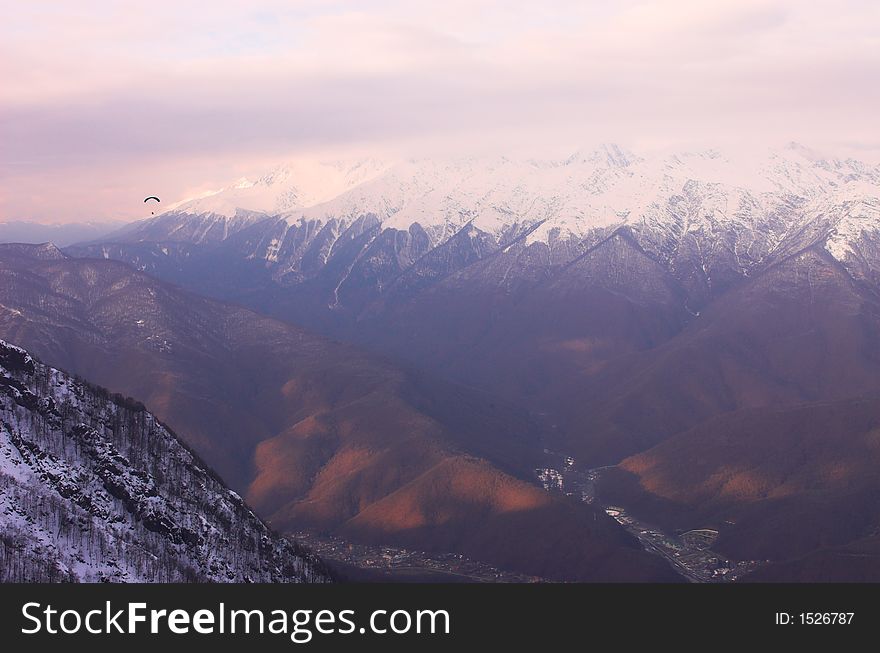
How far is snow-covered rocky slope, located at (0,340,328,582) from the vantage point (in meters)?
98.9

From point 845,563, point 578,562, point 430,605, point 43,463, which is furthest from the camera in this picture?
point 578,562

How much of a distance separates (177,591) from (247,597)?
409 cm

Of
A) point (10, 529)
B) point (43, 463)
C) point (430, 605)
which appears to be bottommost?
point (430, 605)

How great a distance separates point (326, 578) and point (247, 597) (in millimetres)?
66378

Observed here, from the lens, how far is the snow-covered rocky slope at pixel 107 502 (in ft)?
325

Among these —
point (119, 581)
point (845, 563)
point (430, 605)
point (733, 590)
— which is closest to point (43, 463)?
point (119, 581)

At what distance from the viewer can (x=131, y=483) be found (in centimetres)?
11569

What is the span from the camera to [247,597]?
62.2 metres

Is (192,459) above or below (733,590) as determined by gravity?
above

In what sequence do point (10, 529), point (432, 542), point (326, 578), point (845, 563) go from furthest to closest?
point (432, 542) < point (845, 563) < point (326, 578) < point (10, 529)

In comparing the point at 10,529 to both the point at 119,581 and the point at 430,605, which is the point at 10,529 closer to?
the point at 119,581

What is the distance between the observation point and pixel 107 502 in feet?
365

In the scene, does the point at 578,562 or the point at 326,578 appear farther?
the point at 578,562

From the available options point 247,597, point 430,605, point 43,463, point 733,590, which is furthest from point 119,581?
point 733,590
